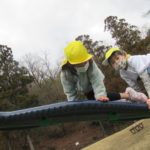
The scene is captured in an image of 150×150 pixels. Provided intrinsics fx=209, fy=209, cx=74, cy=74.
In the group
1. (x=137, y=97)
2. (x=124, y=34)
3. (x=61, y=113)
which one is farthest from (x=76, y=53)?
(x=124, y=34)

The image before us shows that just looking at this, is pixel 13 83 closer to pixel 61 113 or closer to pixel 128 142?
pixel 128 142

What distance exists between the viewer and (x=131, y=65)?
243 centimetres

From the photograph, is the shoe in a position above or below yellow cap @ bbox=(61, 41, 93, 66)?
below

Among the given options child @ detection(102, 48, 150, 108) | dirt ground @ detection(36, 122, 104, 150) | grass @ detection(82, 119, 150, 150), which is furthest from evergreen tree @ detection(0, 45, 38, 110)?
child @ detection(102, 48, 150, 108)

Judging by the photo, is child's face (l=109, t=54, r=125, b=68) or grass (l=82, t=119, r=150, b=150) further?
grass (l=82, t=119, r=150, b=150)

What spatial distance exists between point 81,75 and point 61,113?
731 mm

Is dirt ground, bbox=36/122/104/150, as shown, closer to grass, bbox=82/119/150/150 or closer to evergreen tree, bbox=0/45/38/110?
evergreen tree, bbox=0/45/38/110

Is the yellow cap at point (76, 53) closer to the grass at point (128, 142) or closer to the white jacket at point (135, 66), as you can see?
the white jacket at point (135, 66)

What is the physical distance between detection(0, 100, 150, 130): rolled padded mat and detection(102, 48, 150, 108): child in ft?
1.92

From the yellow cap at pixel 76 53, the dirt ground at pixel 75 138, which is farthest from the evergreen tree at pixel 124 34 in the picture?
the yellow cap at pixel 76 53

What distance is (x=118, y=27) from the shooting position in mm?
13938

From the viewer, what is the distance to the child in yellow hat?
1886mm

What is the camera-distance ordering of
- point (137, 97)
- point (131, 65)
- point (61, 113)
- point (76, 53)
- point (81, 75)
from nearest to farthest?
point (61, 113) → point (76, 53) → point (81, 75) → point (137, 97) → point (131, 65)

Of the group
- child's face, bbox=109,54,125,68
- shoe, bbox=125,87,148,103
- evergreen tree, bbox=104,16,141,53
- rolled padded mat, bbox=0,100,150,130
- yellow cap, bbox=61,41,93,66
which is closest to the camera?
rolled padded mat, bbox=0,100,150,130
